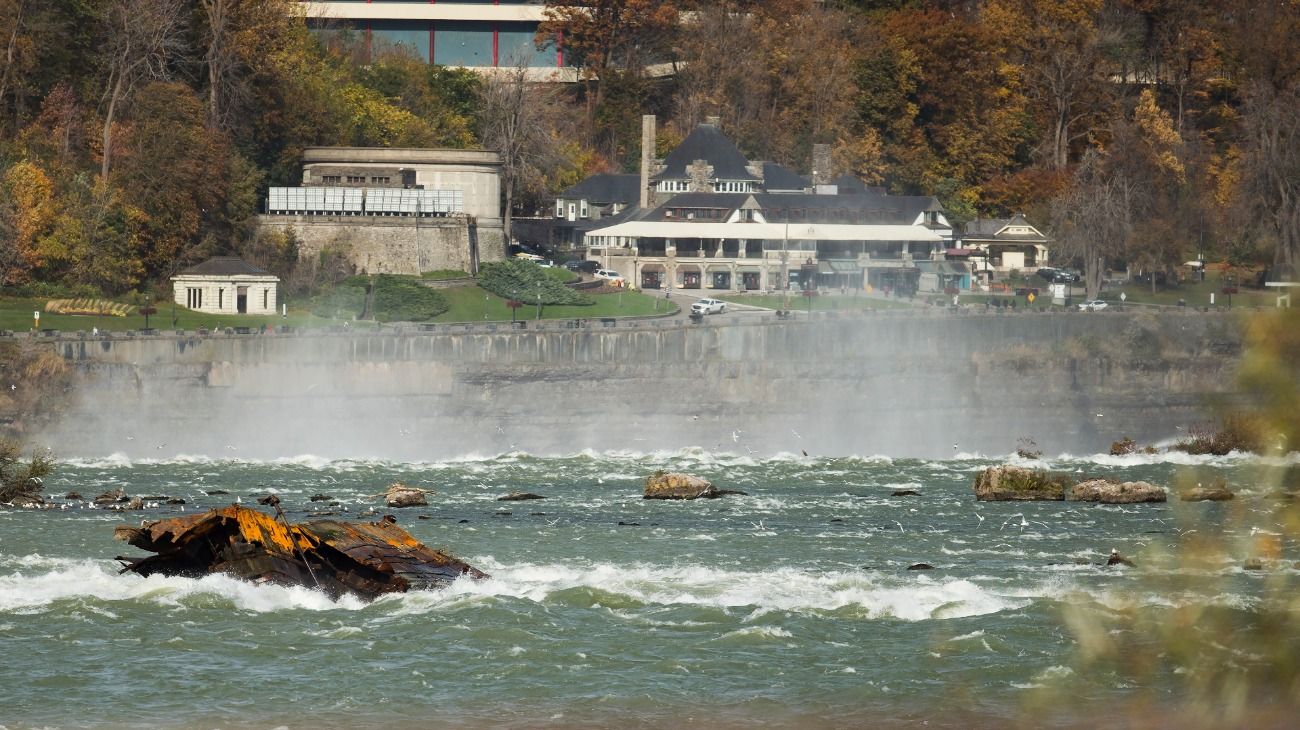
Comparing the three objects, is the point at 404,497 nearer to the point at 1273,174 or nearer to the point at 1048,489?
the point at 1048,489

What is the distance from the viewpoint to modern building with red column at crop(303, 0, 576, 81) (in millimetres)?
178250

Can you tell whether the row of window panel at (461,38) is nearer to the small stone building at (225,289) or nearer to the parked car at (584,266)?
the parked car at (584,266)

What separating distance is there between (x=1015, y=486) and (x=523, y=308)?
51573mm

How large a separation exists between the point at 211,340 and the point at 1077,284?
70287mm

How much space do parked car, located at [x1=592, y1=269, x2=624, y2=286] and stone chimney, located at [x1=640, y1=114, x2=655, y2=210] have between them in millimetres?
14208

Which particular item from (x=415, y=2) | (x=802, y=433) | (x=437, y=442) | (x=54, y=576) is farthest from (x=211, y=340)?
(x=415, y=2)

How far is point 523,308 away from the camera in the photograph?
12138 cm

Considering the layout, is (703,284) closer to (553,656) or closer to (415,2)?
(415,2)

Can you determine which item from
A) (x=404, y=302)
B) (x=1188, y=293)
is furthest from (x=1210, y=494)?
(x=1188, y=293)

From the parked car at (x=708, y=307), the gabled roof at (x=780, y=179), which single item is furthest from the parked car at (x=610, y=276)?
the gabled roof at (x=780, y=179)

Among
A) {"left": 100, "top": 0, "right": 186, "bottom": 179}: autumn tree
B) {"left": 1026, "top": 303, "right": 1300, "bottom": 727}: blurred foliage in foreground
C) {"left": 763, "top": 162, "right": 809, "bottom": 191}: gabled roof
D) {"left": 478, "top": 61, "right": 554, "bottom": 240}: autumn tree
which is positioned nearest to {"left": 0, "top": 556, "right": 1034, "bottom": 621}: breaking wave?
{"left": 1026, "top": 303, "right": 1300, "bottom": 727}: blurred foliage in foreground

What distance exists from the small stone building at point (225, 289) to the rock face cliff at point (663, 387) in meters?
16.2

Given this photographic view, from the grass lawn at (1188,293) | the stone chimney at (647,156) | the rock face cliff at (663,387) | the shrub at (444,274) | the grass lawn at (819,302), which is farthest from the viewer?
the stone chimney at (647,156)

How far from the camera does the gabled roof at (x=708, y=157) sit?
151875mm
